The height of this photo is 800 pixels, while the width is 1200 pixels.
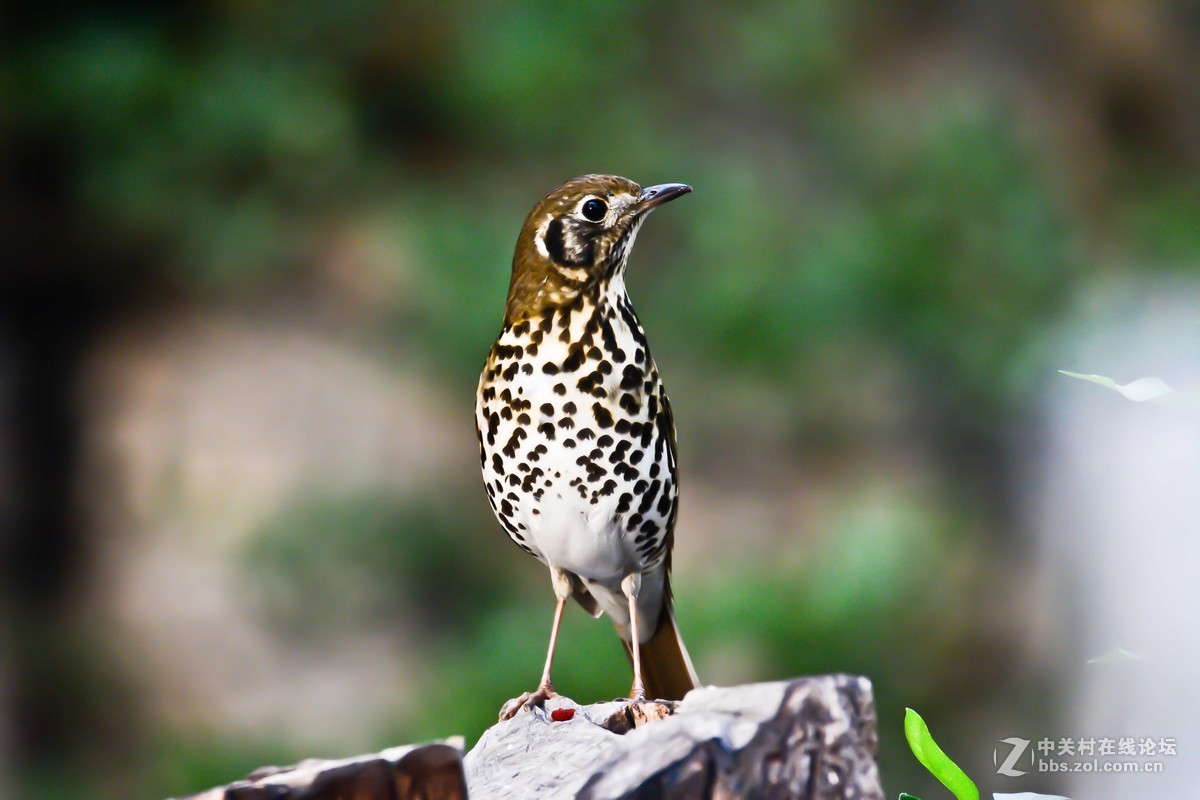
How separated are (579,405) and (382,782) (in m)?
0.41

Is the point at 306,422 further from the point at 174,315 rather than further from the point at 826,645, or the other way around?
the point at 826,645

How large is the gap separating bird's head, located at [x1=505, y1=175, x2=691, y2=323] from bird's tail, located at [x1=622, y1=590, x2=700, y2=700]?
0.41 meters

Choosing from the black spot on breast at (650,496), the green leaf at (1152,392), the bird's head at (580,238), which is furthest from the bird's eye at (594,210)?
the green leaf at (1152,392)

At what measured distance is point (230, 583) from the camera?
2.68 m

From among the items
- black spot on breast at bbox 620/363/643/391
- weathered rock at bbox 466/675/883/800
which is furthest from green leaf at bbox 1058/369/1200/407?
black spot on breast at bbox 620/363/643/391

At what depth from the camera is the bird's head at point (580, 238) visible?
1.14 m

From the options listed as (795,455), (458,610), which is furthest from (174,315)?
(795,455)

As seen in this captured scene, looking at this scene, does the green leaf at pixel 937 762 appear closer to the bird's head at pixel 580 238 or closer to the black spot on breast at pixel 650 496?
the black spot on breast at pixel 650 496

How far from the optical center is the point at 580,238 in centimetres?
114

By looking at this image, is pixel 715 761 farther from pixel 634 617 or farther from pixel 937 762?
pixel 634 617

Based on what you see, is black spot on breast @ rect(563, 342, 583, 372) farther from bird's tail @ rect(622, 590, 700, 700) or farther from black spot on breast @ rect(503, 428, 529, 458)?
bird's tail @ rect(622, 590, 700, 700)

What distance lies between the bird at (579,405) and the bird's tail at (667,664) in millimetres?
149

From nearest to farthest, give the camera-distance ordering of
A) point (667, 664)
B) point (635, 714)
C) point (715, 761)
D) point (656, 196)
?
point (715, 761)
point (635, 714)
point (656, 196)
point (667, 664)

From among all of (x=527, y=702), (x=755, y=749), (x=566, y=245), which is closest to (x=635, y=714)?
(x=527, y=702)
